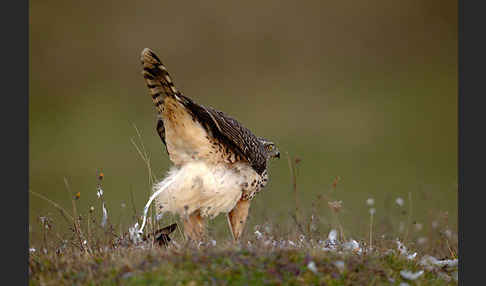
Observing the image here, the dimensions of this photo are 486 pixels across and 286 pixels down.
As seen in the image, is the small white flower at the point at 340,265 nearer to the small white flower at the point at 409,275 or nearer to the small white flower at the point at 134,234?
the small white flower at the point at 409,275

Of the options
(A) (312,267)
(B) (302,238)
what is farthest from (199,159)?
(A) (312,267)

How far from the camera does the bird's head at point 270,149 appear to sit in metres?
6.71

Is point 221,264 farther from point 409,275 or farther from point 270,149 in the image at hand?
point 270,149

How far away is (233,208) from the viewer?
20.8 ft

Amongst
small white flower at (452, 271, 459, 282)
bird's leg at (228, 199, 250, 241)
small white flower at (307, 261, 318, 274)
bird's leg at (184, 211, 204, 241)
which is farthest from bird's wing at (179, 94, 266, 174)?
small white flower at (452, 271, 459, 282)

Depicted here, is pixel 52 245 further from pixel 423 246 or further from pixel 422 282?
pixel 423 246

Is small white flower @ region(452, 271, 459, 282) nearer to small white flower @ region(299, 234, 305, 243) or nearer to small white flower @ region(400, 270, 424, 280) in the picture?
small white flower @ region(400, 270, 424, 280)

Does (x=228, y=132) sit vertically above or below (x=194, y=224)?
above

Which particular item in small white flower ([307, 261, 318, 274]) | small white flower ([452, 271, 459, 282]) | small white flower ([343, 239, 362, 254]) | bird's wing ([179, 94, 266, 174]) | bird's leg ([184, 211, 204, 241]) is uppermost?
bird's wing ([179, 94, 266, 174])

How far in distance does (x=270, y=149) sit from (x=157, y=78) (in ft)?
6.36

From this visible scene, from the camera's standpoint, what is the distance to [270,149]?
6.93 meters

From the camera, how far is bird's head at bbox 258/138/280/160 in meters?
6.71

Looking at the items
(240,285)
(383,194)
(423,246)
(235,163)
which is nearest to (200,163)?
(235,163)

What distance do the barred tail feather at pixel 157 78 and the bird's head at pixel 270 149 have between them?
1.49 meters
